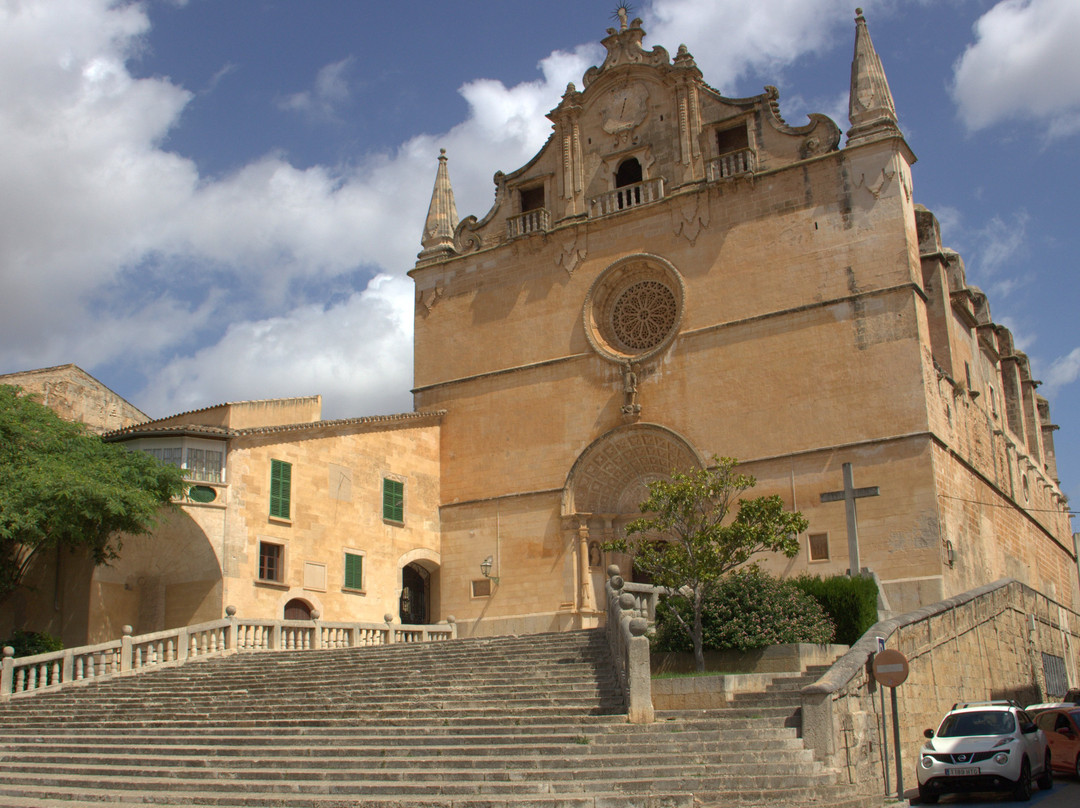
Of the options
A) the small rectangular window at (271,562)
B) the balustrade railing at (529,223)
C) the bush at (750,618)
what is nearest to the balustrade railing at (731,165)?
the balustrade railing at (529,223)

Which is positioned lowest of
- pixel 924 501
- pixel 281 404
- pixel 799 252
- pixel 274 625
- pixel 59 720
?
pixel 59 720

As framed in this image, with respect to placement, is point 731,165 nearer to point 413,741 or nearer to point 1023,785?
point 1023,785

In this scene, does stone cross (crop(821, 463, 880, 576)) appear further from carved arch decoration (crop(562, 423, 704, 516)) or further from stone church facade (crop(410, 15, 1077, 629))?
carved arch decoration (crop(562, 423, 704, 516))

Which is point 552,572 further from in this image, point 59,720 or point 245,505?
point 59,720

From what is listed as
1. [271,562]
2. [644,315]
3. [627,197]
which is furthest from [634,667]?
[627,197]

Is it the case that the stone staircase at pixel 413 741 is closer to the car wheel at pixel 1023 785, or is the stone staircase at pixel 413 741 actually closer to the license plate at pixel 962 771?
the license plate at pixel 962 771

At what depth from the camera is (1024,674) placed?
69.6 ft

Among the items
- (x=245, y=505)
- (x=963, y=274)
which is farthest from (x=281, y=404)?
(x=963, y=274)

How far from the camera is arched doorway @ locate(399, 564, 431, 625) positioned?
2673cm

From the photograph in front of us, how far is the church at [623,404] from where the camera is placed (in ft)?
71.4

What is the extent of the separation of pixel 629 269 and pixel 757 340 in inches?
159

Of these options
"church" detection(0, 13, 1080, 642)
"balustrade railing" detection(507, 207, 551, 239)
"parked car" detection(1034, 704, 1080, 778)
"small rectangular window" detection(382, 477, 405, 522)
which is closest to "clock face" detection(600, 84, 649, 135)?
"church" detection(0, 13, 1080, 642)

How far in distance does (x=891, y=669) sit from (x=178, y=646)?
535 inches

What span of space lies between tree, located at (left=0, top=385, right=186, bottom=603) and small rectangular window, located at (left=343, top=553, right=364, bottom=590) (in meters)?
4.51
